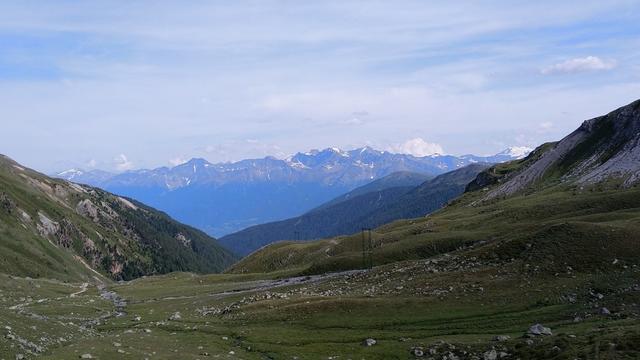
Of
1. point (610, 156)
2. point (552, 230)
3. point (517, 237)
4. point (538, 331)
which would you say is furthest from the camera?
point (610, 156)

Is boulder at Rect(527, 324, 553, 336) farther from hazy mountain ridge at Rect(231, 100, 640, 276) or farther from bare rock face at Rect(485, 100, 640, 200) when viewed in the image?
bare rock face at Rect(485, 100, 640, 200)

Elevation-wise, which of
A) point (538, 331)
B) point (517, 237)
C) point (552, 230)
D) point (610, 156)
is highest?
point (610, 156)

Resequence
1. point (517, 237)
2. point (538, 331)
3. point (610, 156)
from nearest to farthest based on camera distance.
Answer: point (538, 331) < point (517, 237) < point (610, 156)

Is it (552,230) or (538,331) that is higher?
(552,230)

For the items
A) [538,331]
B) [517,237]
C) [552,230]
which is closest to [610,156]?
[517,237]

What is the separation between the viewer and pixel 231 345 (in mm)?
55531

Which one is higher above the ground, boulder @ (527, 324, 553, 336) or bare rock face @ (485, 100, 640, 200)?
bare rock face @ (485, 100, 640, 200)

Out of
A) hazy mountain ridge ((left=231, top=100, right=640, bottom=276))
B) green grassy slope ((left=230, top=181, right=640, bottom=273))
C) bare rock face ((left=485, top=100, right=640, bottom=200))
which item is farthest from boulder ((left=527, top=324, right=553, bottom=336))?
bare rock face ((left=485, top=100, right=640, bottom=200))

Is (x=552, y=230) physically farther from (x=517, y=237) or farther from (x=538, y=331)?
(x=538, y=331)

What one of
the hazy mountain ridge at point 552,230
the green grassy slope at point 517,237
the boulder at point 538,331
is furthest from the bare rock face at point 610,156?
the boulder at point 538,331

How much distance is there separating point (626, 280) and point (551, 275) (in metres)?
7.55

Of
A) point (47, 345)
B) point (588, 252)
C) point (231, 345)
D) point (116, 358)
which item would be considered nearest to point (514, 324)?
point (588, 252)

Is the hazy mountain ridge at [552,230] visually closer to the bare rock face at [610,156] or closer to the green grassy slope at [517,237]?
the green grassy slope at [517,237]

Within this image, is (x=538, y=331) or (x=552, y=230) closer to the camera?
(x=538, y=331)
